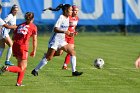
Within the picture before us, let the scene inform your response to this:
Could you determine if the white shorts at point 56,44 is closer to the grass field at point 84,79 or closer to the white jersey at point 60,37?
the white jersey at point 60,37

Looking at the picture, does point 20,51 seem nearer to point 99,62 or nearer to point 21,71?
point 21,71

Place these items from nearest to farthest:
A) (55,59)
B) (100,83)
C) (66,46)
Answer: (100,83)
(66,46)
(55,59)

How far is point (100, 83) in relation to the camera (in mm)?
14164

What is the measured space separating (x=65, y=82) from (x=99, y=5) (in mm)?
23494

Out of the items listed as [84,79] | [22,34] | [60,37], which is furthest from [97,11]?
[22,34]

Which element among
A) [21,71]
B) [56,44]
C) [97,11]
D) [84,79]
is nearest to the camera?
[21,71]

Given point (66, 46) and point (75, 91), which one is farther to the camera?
point (66, 46)

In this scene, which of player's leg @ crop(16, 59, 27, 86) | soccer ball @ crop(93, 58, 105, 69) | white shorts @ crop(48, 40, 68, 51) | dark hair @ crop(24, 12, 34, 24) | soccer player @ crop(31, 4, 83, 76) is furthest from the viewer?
soccer ball @ crop(93, 58, 105, 69)

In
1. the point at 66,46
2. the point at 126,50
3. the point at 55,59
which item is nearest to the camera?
the point at 66,46

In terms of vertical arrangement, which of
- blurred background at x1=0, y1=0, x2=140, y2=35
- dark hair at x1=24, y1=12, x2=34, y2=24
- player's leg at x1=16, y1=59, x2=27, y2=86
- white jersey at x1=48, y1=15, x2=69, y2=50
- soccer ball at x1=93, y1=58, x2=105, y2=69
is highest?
dark hair at x1=24, y1=12, x2=34, y2=24

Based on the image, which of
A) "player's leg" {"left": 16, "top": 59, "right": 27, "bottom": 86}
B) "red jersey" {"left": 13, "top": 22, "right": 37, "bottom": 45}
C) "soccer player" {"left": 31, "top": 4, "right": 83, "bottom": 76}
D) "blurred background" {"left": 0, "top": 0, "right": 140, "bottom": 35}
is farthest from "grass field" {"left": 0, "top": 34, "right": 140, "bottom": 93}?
"blurred background" {"left": 0, "top": 0, "right": 140, "bottom": 35}

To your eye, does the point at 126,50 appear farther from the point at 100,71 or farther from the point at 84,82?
the point at 84,82

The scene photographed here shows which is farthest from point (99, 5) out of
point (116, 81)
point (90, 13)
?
point (116, 81)

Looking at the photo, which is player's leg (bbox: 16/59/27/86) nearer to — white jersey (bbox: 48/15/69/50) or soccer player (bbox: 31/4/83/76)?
soccer player (bbox: 31/4/83/76)
